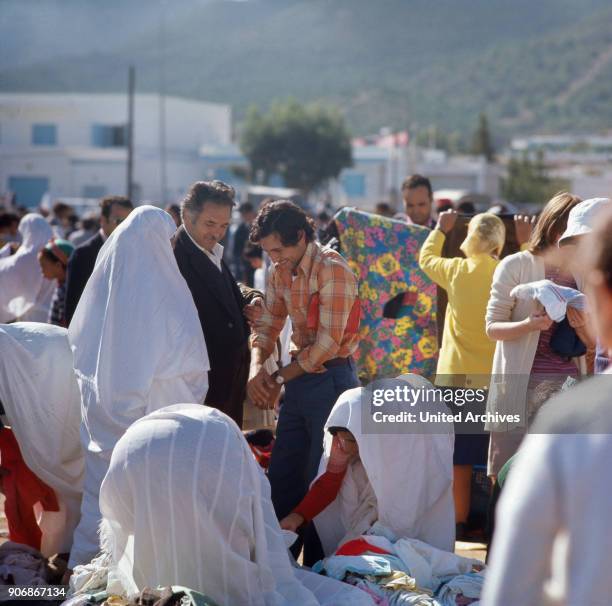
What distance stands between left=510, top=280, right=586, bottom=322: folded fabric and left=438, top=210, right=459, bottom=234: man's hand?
4.68 feet

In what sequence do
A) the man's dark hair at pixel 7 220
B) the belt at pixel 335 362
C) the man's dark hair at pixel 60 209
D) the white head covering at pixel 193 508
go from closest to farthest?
the white head covering at pixel 193 508 → the belt at pixel 335 362 → the man's dark hair at pixel 7 220 → the man's dark hair at pixel 60 209

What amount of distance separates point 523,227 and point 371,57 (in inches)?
5612

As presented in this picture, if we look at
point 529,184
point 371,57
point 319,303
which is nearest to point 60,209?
point 319,303

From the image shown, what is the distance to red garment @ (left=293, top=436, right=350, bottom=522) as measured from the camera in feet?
13.6

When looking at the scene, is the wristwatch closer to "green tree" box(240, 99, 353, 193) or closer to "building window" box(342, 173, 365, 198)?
"building window" box(342, 173, 365, 198)

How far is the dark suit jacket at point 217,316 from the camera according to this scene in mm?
4457

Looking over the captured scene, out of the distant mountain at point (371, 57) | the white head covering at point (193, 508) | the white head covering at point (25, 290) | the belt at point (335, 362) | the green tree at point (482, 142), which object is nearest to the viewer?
the white head covering at point (193, 508)

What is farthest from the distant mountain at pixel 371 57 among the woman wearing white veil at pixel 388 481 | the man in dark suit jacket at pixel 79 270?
the woman wearing white veil at pixel 388 481

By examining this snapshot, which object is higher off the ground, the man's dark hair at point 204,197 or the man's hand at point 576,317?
the man's dark hair at point 204,197

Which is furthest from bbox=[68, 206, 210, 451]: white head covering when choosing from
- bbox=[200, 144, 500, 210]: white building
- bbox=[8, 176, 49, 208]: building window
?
bbox=[200, 144, 500, 210]: white building

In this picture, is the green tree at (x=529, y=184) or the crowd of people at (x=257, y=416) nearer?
the crowd of people at (x=257, y=416)

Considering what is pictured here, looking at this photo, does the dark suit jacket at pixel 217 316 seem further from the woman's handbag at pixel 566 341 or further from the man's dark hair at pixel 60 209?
the man's dark hair at pixel 60 209

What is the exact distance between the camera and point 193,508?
3223 millimetres

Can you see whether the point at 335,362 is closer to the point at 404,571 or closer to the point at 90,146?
the point at 404,571
